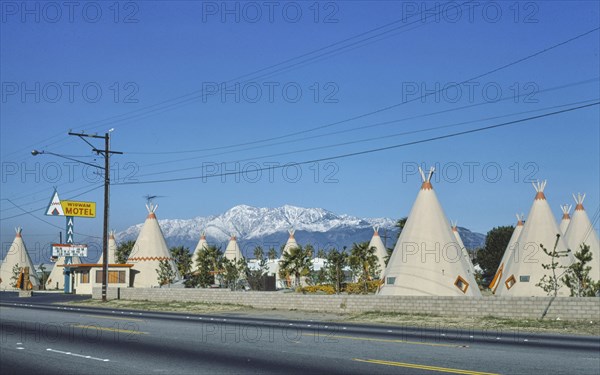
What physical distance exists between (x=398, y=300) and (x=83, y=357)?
17.1 meters

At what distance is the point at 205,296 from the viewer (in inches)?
1499

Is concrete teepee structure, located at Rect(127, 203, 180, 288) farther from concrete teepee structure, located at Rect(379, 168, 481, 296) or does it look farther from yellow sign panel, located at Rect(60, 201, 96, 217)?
concrete teepee structure, located at Rect(379, 168, 481, 296)

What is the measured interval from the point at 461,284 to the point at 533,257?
30.9 ft

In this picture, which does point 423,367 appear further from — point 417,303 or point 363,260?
point 363,260

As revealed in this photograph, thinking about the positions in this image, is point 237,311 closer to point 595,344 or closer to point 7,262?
point 595,344

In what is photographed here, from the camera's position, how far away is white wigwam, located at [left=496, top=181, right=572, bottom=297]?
3994cm

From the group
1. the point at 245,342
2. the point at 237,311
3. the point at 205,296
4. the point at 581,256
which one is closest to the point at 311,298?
the point at 237,311

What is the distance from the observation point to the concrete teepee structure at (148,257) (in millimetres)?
59000

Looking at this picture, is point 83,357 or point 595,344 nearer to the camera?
point 83,357

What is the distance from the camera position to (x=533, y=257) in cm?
4053

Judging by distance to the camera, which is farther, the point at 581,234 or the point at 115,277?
the point at 115,277

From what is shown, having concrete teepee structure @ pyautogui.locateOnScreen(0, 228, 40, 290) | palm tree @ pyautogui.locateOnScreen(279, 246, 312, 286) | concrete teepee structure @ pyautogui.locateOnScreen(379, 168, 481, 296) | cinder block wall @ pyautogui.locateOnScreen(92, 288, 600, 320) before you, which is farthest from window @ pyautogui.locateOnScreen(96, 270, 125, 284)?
concrete teepee structure @ pyautogui.locateOnScreen(379, 168, 481, 296)

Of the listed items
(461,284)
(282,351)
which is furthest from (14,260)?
(282,351)

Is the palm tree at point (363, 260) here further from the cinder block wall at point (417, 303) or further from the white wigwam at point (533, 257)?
the cinder block wall at point (417, 303)
